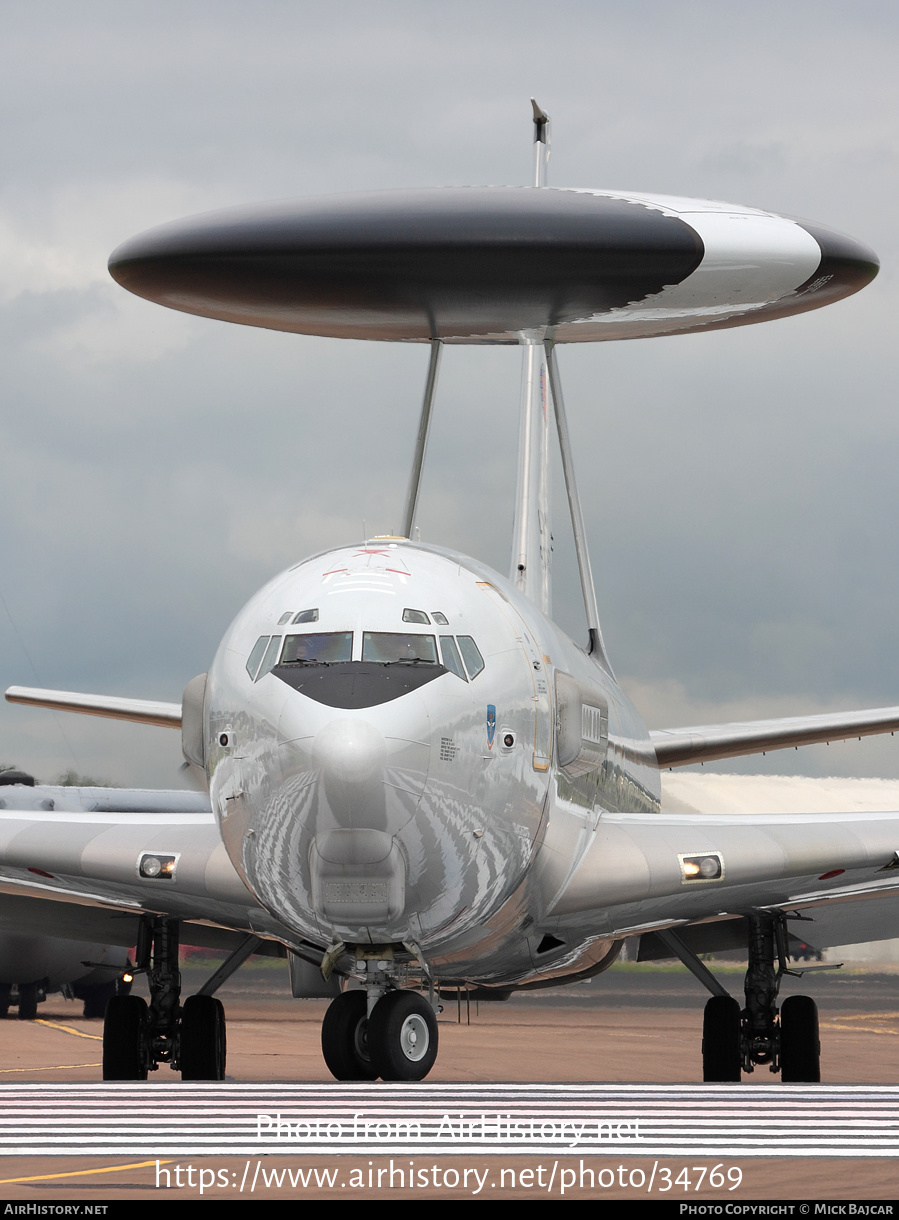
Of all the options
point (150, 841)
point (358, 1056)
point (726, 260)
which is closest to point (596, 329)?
point (726, 260)

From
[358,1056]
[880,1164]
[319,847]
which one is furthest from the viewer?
[358,1056]

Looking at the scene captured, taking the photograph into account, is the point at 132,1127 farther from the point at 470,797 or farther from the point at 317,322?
the point at 317,322

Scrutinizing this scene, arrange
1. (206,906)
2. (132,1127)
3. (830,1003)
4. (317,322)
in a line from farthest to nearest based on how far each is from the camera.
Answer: (830,1003), (317,322), (206,906), (132,1127)

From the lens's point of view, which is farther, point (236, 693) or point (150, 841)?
point (150, 841)

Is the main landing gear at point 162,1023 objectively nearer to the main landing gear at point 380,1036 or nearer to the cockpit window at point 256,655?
the main landing gear at point 380,1036

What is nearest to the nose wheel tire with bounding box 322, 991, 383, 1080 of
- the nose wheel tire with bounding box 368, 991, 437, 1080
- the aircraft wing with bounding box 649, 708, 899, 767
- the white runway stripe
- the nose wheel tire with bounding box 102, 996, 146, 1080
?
the nose wheel tire with bounding box 368, 991, 437, 1080

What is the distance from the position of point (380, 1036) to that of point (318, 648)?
293 centimetres

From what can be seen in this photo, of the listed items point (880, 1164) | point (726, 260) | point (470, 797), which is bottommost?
point (880, 1164)

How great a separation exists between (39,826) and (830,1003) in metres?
38.4

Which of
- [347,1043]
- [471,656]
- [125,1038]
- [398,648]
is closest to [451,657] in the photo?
[471,656]

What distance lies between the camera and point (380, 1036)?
12.1 m

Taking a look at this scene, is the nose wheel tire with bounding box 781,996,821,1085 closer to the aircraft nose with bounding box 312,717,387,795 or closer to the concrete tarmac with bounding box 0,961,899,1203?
the concrete tarmac with bounding box 0,961,899,1203

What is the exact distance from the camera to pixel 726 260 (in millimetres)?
18297

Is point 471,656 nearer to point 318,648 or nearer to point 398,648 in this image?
point 398,648
